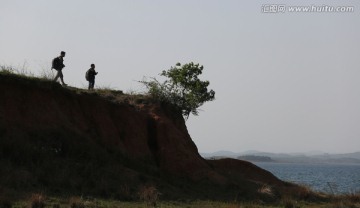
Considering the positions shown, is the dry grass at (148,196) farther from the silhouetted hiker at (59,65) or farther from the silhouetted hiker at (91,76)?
the silhouetted hiker at (91,76)

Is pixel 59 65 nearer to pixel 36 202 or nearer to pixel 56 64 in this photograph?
pixel 56 64

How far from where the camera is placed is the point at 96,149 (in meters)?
22.6

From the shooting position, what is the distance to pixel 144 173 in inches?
919

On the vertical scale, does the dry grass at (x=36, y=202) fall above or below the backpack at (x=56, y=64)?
below

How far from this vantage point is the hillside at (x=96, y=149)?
19375mm

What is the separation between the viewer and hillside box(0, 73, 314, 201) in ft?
63.6

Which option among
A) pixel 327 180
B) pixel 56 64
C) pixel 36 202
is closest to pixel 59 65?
pixel 56 64

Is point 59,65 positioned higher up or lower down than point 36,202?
higher up

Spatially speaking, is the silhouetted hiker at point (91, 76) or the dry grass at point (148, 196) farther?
the silhouetted hiker at point (91, 76)

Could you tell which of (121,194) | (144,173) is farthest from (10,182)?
(144,173)

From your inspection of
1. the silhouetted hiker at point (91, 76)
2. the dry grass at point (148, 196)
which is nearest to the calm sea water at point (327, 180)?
the dry grass at point (148, 196)

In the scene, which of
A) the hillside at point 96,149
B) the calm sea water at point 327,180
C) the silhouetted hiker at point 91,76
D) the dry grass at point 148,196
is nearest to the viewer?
the dry grass at point 148,196

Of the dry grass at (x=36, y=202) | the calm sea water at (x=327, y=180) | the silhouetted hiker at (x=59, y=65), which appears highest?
the silhouetted hiker at (x=59, y=65)

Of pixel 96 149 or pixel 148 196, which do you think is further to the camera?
pixel 96 149
